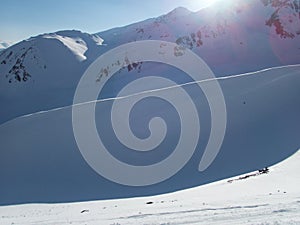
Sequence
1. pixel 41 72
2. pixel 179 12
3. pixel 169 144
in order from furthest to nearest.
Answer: pixel 179 12 → pixel 41 72 → pixel 169 144

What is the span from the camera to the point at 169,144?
77.1 ft

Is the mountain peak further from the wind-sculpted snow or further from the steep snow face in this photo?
the wind-sculpted snow

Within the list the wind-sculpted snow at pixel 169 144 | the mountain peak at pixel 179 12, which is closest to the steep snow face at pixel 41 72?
the mountain peak at pixel 179 12

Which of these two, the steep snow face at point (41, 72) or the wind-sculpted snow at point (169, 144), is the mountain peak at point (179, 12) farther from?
the wind-sculpted snow at point (169, 144)

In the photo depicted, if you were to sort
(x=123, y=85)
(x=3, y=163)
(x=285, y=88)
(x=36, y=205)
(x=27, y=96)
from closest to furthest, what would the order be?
(x=36, y=205) < (x=3, y=163) < (x=285, y=88) < (x=123, y=85) < (x=27, y=96)

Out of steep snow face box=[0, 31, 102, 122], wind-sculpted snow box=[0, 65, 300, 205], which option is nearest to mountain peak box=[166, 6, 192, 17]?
steep snow face box=[0, 31, 102, 122]

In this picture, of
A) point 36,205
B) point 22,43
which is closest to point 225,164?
point 36,205

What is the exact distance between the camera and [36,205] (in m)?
17.9

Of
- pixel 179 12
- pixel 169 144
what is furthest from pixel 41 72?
pixel 169 144

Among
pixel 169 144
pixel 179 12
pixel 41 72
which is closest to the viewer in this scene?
pixel 169 144

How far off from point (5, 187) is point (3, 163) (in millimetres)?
3899

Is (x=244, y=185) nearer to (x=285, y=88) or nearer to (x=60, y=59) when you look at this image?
(x=285, y=88)

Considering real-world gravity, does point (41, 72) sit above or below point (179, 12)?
below

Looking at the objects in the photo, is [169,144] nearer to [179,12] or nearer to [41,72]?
[41,72]
